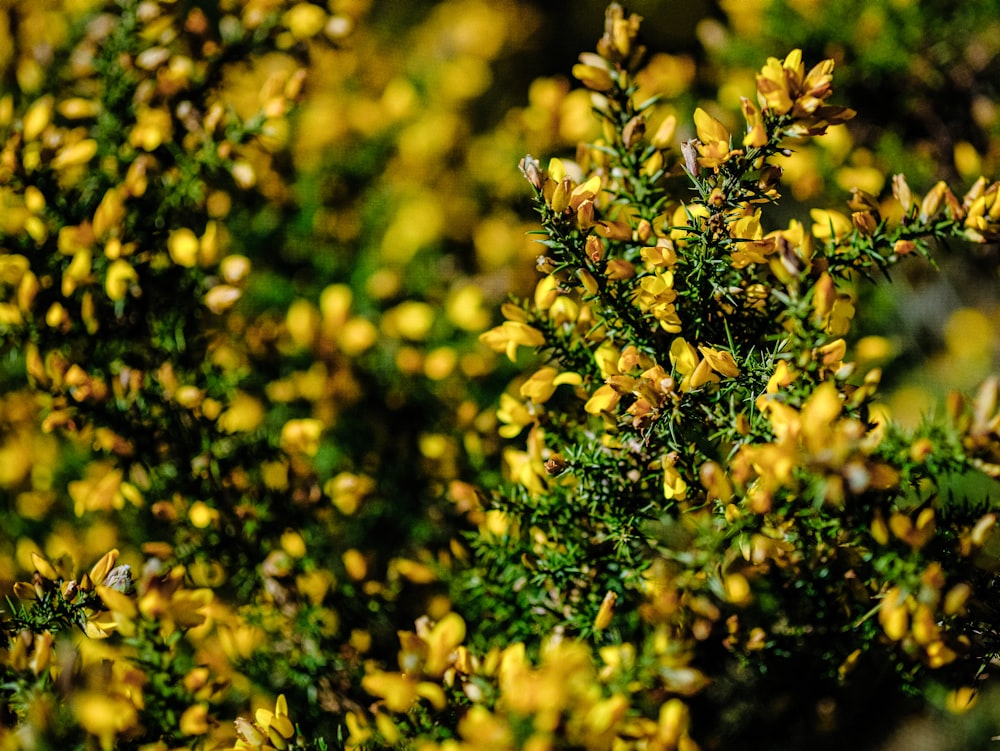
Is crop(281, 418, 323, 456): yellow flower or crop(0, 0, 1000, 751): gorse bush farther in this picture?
crop(281, 418, 323, 456): yellow flower

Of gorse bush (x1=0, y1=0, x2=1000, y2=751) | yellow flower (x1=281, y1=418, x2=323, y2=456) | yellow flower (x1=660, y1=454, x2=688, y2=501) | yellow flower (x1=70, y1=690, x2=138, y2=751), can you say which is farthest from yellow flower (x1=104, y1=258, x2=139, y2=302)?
yellow flower (x1=660, y1=454, x2=688, y2=501)

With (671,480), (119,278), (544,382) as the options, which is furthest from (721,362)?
(119,278)

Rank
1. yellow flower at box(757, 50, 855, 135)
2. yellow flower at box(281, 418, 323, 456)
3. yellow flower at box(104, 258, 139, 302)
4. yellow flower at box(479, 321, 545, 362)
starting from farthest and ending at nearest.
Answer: yellow flower at box(281, 418, 323, 456)
yellow flower at box(104, 258, 139, 302)
yellow flower at box(479, 321, 545, 362)
yellow flower at box(757, 50, 855, 135)

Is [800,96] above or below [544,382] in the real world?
above

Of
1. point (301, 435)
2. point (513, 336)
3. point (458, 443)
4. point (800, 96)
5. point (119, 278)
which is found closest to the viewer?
point (800, 96)

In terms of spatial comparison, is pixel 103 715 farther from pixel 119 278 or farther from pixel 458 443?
pixel 458 443

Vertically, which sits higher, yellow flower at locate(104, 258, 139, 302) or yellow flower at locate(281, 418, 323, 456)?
yellow flower at locate(104, 258, 139, 302)

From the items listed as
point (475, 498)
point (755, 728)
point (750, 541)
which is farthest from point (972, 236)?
point (755, 728)

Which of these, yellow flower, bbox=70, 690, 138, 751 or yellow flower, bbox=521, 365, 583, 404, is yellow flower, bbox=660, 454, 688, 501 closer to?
yellow flower, bbox=521, 365, 583, 404

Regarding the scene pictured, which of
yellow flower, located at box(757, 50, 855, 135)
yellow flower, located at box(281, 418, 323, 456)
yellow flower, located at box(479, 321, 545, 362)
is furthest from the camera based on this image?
yellow flower, located at box(281, 418, 323, 456)

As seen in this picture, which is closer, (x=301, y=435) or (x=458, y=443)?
(x=301, y=435)
